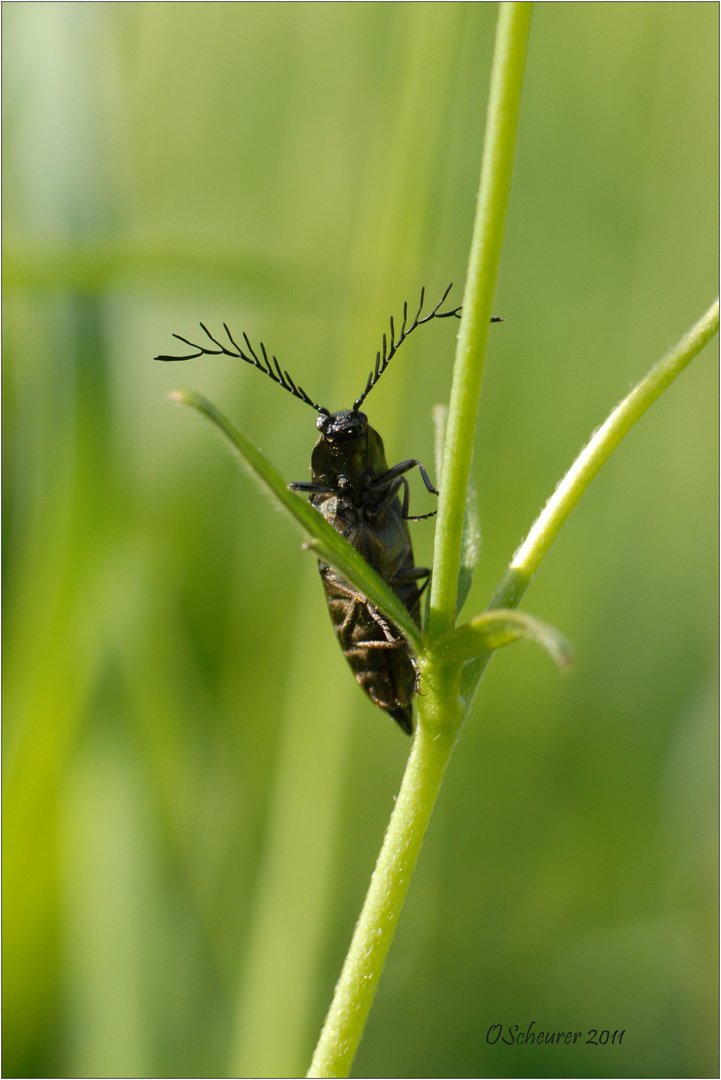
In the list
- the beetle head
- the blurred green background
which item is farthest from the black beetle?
the blurred green background

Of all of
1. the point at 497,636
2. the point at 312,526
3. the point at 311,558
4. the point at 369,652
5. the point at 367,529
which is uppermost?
the point at 312,526

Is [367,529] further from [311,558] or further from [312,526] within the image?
[312,526]

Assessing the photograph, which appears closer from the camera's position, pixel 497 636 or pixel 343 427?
pixel 497 636

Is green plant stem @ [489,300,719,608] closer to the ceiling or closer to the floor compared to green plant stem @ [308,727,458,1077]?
closer to the ceiling

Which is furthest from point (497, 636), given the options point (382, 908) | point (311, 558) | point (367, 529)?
point (311, 558)

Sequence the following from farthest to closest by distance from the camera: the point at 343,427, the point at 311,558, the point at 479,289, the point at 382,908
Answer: the point at 311,558 → the point at 343,427 → the point at 382,908 → the point at 479,289

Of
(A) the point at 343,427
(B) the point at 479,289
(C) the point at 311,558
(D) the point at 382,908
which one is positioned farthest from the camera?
(C) the point at 311,558

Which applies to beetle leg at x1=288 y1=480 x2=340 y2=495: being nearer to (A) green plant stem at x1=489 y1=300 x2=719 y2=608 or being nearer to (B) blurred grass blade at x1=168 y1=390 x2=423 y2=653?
(B) blurred grass blade at x1=168 y1=390 x2=423 y2=653
